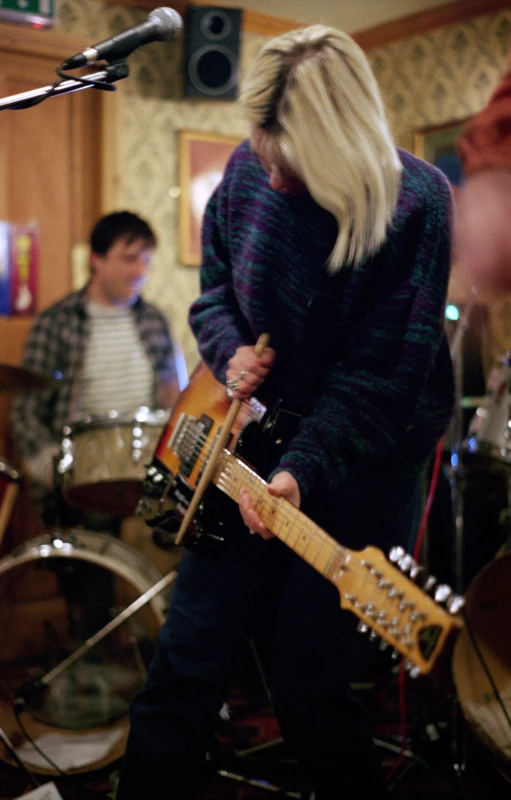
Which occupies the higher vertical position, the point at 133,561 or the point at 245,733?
the point at 133,561

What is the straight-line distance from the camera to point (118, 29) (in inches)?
181

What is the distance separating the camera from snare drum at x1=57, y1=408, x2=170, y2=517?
2496 mm

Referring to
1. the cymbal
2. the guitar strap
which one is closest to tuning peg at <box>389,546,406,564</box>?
the guitar strap

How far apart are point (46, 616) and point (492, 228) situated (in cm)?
239

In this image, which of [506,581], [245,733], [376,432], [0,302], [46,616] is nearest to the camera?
[376,432]

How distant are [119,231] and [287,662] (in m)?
2.49

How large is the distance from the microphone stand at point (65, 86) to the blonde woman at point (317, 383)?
245mm

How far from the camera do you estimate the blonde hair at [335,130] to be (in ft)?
4.48

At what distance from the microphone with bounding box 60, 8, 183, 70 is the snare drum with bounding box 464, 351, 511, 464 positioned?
5.13 feet

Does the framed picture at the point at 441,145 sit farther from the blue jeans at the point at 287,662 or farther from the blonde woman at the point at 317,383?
the blue jeans at the point at 287,662

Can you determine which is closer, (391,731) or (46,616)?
(391,731)

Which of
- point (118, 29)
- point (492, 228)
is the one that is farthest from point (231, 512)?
point (118, 29)

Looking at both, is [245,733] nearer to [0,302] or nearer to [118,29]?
Answer: [0,302]

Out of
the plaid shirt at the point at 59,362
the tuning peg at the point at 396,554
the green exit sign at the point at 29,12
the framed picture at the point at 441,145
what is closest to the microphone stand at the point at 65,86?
the tuning peg at the point at 396,554
